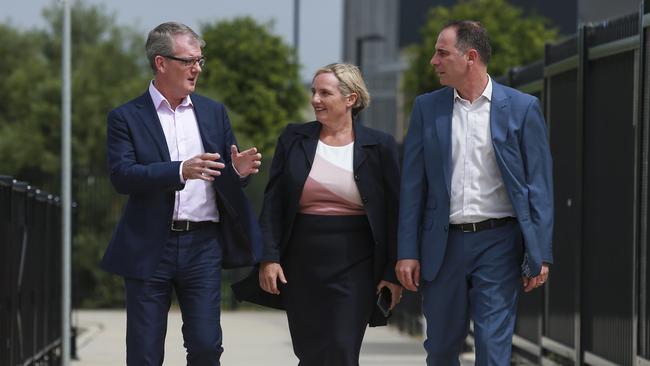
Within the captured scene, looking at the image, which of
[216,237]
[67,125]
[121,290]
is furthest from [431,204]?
[121,290]

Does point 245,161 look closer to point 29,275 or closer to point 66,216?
point 29,275

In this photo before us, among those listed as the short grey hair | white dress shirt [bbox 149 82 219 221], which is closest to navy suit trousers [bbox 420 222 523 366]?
white dress shirt [bbox 149 82 219 221]

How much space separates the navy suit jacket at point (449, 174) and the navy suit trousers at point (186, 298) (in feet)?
2.71

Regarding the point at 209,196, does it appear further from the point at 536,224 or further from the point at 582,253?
the point at 582,253

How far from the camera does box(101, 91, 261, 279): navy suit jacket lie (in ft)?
23.9

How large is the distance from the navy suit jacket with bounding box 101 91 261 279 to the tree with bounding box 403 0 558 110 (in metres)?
22.9

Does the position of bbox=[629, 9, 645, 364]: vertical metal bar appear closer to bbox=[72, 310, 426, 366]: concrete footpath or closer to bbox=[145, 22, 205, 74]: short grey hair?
bbox=[145, 22, 205, 74]: short grey hair

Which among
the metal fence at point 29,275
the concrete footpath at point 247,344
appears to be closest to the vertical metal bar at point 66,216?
the metal fence at point 29,275

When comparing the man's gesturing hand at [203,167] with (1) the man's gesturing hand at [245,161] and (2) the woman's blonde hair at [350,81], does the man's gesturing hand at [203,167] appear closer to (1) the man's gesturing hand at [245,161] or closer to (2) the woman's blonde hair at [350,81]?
(1) the man's gesturing hand at [245,161]

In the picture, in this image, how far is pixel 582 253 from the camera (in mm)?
10883

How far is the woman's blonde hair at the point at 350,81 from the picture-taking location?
7625mm

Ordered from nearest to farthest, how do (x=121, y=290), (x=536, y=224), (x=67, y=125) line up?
(x=536, y=224) → (x=67, y=125) → (x=121, y=290)

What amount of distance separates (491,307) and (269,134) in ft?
98.5

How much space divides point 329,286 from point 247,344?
368 inches
